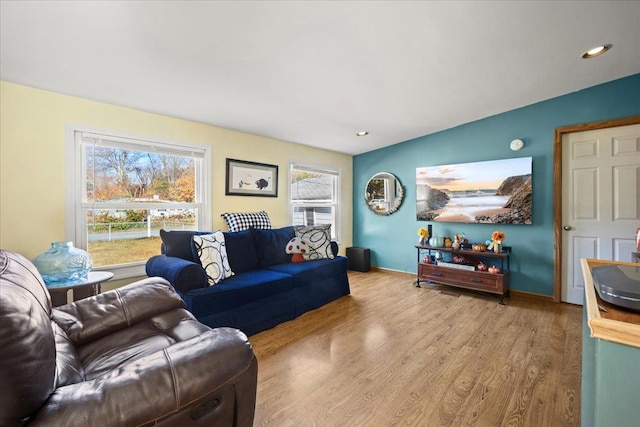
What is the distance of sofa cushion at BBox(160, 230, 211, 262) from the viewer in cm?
269

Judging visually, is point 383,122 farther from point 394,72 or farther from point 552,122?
point 552,122

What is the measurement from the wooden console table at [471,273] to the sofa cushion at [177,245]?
2984mm

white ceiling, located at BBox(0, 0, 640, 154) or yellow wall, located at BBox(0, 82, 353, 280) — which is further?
yellow wall, located at BBox(0, 82, 353, 280)

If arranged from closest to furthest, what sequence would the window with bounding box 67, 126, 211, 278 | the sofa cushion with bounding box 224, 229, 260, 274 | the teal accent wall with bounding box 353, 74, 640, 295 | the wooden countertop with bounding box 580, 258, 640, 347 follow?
the wooden countertop with bounding box 580, 258, 640, 347 < the window with bounding box 67, 126, 211, 278 < the sofa cushion with bounding box 224, 229, 260, 274 < the teal accent wall with bounding box 353, 74, 640, 295

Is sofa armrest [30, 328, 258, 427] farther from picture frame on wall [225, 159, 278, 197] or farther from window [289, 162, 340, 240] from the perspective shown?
window [289, 162, 340, 240]

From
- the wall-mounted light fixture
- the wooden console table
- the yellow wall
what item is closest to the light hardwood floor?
the wooden console table

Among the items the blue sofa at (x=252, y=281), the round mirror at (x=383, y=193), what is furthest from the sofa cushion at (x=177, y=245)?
the round mirror at (x=383, y=193)

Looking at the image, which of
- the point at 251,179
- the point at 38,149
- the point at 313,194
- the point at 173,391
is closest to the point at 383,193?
the point at 313,194

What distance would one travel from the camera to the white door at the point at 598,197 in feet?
9.88

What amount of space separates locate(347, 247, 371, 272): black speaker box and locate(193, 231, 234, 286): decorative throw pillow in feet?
8.75

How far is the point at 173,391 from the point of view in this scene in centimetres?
88

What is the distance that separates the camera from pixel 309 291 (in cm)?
310

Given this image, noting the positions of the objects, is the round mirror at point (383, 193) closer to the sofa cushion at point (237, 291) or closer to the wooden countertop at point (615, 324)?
the sofa cushion at point (237, 291)

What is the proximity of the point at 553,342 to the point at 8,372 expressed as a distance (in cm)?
324
